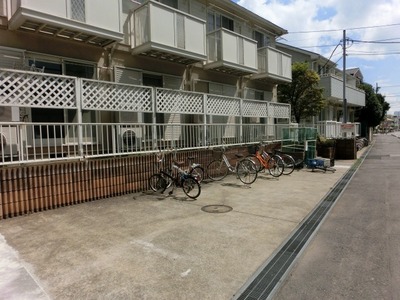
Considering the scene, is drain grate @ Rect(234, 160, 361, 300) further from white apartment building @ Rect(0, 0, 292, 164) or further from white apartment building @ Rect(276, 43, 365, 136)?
white apartment building @ Rect(276, 43, 365, 136)

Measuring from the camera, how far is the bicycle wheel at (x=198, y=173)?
7.89m

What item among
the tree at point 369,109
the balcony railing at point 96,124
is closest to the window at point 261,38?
the balcony railing at point 96,124

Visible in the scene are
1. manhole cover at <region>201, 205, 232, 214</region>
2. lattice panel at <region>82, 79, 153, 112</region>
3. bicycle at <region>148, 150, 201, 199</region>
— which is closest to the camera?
manhole cover at <region>201, 205, 232, 214</region>

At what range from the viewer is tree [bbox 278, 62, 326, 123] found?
1841 cm

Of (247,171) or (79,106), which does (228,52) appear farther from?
(79,106)

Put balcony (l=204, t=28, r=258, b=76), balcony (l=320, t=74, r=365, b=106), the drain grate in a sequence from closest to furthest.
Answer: the drain grate
balcony (l=204, t=28, r=258, b=76)
balcony (l=320, t=74, r=365, b=106)

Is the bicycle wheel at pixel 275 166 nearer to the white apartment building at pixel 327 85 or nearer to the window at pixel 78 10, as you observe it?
the window at pixel 78 10

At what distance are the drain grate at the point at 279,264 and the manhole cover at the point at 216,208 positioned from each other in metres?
1.54

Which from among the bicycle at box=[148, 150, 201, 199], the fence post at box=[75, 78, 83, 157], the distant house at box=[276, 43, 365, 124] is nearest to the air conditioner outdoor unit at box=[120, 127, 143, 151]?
the bicycle at box=[148, 150, 201, 199]

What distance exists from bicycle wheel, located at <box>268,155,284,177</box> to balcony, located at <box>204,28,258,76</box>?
454cm

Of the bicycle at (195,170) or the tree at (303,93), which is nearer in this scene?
the bicycle at (195,170)

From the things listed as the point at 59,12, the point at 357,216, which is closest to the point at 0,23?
the point at 59,12

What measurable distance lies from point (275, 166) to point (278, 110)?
4.80 meters

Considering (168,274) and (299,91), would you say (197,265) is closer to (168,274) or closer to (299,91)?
(168,274)
